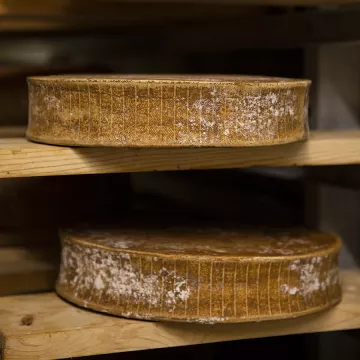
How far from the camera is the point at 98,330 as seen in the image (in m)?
1.40

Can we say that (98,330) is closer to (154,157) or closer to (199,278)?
(199,278)

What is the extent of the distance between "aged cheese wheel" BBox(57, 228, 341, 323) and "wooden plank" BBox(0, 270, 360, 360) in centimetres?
2

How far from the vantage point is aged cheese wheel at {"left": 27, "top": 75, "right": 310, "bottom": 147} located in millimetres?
1333

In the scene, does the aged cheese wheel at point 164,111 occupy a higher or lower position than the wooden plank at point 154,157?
higher

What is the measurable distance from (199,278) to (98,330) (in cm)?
17

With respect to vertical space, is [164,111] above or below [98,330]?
above

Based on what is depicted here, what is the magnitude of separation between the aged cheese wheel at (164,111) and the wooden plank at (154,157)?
0.11ft

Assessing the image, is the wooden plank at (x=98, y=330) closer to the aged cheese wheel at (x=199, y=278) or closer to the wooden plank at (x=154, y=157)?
the aged cheese wheel at (x=199, y=278)

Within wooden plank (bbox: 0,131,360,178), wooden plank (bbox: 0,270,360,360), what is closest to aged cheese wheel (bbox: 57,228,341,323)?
wooden plank (bbox: 0,270,360,360)

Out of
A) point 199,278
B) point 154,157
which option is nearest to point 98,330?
point 199,278

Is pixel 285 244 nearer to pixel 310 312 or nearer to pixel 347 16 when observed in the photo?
pixel 310 312

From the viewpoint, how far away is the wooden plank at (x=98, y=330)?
137 cm

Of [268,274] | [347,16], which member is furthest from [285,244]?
[347,16]

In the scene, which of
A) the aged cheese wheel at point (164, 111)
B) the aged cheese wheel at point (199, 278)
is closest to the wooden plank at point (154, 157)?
the aged cheese wheel at point (164, 111)
